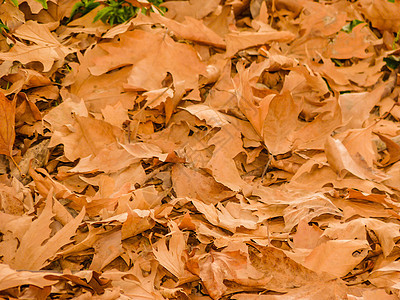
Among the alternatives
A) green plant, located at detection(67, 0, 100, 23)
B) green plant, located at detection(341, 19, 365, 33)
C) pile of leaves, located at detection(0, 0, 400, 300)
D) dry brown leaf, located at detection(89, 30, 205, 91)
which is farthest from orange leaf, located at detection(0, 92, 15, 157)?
green plant, located at detection(341, 19, 365, 33)

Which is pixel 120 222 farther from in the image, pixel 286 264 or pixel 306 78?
pixel 306 78

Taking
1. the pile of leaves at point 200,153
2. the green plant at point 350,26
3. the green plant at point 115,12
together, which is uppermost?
the green plant at point 115,12

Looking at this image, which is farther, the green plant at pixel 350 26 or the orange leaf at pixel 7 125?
the green plant at pixel 350 26

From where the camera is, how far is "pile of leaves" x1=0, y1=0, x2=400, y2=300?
1.16m

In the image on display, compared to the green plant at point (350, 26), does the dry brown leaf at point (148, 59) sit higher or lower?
lower

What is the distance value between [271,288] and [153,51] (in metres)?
0.93

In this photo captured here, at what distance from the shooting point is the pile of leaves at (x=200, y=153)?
116 cm

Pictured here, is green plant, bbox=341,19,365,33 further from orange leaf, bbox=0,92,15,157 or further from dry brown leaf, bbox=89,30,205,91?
orange leaf, bbox=0,92,15,157

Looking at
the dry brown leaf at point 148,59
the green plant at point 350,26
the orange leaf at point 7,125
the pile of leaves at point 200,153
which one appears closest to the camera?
the pile of leaves at point 200,153

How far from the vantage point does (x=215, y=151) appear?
1.47 m

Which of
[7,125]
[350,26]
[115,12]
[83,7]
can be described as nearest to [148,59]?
[115,12]

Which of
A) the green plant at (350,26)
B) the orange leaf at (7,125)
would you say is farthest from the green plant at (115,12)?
the green plant at (350,26)

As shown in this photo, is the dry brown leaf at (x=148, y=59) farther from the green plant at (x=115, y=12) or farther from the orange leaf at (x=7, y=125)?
the orange leaf at (x=7, y=125)

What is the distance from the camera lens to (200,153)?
1483 mm
